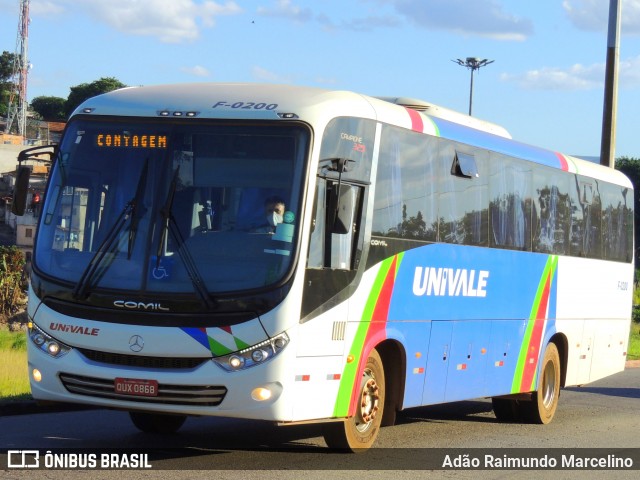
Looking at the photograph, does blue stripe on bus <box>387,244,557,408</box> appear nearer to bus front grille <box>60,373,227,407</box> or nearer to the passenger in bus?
the passenger in bus

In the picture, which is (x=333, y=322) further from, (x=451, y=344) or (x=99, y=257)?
(x=451, y=344)

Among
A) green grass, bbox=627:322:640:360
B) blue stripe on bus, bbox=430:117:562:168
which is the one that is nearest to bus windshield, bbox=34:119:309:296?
blue stripe on bus, bbox=430:117:562:168

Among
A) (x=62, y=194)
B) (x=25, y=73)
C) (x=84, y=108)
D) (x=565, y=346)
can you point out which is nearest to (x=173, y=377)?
(x=62, y=194)

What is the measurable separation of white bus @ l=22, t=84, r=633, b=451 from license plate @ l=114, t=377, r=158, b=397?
12 mm

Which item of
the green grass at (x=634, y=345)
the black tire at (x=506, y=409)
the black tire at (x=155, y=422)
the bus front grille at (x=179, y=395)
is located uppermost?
the bus front grille at (x=179, y=395)

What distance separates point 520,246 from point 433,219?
2665mm

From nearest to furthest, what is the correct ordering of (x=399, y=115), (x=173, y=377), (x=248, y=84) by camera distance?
(x=173, y=377) → (x=248, y=84) → (x=399, y=115)

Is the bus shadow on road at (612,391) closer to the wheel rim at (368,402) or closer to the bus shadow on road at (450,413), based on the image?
the bus shadow on road at (450,413)

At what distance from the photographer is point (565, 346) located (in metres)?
16.4

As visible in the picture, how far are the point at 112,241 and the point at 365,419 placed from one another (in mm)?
2979

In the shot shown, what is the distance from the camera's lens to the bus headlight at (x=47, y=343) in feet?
32.7

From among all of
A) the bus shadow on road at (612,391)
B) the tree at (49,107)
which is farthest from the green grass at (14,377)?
the tree at (49,107)

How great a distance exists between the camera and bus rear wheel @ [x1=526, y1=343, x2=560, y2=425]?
50.1 ft

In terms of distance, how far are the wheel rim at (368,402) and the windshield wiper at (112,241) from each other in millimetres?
2636
